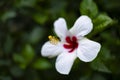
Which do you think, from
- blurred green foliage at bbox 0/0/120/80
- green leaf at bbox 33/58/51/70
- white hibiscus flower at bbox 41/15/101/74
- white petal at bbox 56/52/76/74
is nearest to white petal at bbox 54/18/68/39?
white hibiscus flower at bbox 41/15/101/74

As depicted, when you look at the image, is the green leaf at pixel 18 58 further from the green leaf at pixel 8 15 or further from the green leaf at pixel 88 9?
the green leaf at pixel 88 9

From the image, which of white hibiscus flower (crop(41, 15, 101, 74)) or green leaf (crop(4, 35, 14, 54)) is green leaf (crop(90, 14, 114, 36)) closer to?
white hibiscus flower (crop(41, 15, 101, 74))

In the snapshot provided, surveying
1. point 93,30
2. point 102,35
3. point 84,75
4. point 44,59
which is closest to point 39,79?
point 44,59

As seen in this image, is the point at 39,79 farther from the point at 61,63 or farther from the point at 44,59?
the point at 61,63

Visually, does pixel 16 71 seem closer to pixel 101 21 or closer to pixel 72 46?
pixel 72 46

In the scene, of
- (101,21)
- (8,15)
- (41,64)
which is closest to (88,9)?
(101,21)

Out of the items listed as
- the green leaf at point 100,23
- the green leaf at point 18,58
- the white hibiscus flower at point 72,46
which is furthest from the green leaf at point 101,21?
the green leaf at point 18,58
